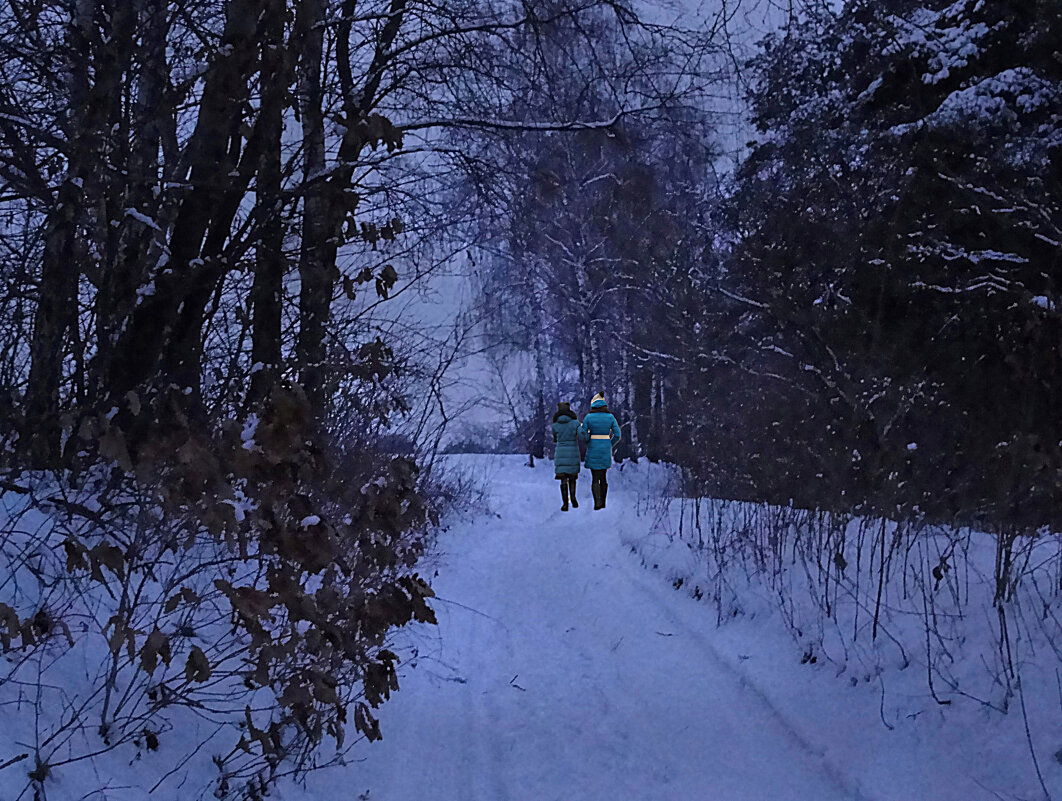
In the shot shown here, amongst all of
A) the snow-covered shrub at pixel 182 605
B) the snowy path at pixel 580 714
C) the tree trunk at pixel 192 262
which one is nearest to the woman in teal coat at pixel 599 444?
the snowy path at pixel 580 714

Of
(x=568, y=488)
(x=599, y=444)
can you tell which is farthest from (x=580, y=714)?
(x=568, y=488)

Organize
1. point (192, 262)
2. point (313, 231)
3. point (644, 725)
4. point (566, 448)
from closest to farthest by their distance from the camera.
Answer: point (192, 262) → point (313, 231) → point (644, 725) → point (566, 448)

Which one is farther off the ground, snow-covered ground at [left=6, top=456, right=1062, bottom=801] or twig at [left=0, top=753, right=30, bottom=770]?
twig at [left=0, top=753, right=30, bottom=770]

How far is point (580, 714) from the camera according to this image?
533 cm

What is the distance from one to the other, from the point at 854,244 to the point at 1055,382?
3.88 metres

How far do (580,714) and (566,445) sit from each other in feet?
30.0

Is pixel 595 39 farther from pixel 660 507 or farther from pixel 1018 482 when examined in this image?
pixel 660 507

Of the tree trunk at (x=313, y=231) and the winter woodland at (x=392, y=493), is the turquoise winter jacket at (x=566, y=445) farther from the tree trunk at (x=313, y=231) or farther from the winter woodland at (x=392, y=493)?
the tree trunk at (x=313, y=231)

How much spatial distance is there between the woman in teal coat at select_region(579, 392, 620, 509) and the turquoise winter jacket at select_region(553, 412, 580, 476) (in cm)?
20

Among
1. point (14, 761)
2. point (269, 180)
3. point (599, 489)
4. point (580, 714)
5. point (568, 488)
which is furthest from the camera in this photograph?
point (568, 488)

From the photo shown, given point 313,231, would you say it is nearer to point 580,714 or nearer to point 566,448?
point 580,714

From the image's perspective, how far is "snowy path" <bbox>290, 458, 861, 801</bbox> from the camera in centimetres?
436

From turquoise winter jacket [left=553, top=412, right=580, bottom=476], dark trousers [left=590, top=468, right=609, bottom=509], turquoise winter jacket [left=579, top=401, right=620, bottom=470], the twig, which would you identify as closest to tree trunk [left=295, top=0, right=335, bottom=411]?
the twig

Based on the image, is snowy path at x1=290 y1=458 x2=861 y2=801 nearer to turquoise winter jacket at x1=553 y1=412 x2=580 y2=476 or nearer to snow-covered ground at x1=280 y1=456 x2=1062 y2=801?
snow-covered ground at x1=280 y1=456 x2=1062 y2=801
